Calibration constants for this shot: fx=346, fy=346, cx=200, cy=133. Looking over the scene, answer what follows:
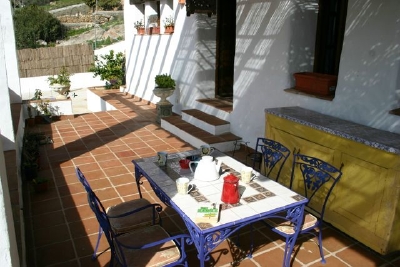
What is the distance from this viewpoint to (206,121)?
23.5 feet

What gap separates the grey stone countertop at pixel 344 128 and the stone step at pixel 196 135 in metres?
1.76

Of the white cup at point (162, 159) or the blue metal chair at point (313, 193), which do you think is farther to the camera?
the white cup at point (162, 159)

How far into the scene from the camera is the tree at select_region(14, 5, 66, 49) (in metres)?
27.1

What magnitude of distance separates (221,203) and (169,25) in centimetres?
705

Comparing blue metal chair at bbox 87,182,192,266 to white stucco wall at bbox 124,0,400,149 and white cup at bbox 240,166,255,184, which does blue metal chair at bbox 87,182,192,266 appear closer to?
white cup at bbox 240,166,255,184

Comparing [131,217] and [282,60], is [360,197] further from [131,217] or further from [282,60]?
[282,60]

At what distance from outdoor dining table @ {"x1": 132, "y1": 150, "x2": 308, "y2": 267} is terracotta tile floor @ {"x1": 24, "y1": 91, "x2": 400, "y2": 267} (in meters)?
0.58

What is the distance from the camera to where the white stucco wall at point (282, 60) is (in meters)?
3.97

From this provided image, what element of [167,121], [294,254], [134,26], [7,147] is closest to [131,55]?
[134,26]

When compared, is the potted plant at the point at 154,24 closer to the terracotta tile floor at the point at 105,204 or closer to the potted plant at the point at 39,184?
the terracotta tile floor at the point at 105,204

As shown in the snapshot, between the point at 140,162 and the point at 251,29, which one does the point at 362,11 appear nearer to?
the point at 251,29

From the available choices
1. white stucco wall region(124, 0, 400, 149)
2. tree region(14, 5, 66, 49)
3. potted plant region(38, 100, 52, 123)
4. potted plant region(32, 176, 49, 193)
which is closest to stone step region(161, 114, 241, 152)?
white stucco wall region(124, 0, 400, 149)

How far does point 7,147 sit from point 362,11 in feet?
16.7

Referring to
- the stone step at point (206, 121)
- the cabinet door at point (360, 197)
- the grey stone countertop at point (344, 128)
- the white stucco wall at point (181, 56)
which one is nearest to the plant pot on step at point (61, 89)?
the white stucco wall at point (181, 56)
